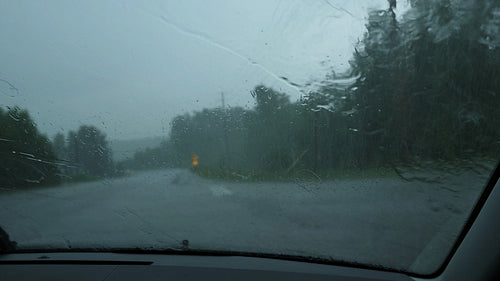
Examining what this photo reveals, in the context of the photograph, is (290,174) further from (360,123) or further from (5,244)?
(5,244)

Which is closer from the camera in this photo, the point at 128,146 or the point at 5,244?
the point at 5,244

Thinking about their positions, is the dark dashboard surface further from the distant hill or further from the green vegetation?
the distant hill

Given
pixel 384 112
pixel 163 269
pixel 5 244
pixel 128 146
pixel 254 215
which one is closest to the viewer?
pixel 163 269

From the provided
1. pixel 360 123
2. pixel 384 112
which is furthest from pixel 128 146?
pixel 384 112

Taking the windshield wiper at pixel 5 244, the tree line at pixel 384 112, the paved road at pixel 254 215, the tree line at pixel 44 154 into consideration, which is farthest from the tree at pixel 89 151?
the windshield wiper at pixel 5 244

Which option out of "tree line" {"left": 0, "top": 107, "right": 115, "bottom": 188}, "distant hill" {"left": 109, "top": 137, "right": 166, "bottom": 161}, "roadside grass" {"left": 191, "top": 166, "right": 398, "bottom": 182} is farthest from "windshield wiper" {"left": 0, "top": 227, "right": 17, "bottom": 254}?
"roadside grass" {"left": 191, "top": 166, "right": 398, "bottom": 182}

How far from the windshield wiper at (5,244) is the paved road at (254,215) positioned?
0.09 meters

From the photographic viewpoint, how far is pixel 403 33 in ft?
12.6

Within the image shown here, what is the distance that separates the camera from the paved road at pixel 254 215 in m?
3.58

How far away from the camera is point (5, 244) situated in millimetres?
4363

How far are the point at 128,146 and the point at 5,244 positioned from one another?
1679mm

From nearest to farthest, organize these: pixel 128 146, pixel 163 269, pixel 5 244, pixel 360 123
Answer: pixel 163 269 → pixel 360 123 → pixel 5 244 → pixel 128 146

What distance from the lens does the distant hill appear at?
15.3 feet

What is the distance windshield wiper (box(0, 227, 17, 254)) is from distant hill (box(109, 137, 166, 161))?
4.64 ft
